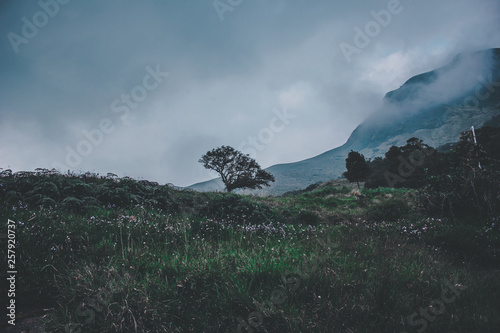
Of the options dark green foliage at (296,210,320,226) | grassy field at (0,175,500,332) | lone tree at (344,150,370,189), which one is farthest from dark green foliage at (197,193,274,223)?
lone tree at (344,150,370,189)

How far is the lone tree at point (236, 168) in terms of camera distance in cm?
3675

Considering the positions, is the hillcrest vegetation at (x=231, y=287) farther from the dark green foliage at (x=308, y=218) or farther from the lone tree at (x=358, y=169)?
the lone tree at (x=358, y=169)

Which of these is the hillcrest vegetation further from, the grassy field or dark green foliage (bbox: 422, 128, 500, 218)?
dark green foliage (bbox: 422, 128, 500, 218)

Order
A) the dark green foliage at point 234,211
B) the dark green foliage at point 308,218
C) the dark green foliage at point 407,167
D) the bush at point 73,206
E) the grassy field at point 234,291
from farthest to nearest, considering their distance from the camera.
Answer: the dark green foliage at point 407,167 → the dark green foliage at point 308,218 → the dark green foliage at point 234,211 → the bush at point 73,206 → the grassy field at point 234,291

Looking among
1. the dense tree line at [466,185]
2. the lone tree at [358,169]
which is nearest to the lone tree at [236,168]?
the lone tree at [358,169]

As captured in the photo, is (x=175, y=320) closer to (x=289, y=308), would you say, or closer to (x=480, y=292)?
(x=289, y=308)

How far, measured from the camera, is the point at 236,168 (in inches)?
1503

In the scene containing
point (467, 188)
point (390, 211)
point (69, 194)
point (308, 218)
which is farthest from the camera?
point (308, 218)

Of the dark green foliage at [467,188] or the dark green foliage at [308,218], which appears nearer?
the dark green foliage at [467,188]

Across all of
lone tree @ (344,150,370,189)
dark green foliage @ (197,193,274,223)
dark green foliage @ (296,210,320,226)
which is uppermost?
lone tree @ (344,150,370,189)

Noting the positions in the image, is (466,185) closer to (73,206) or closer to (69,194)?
(73,206)

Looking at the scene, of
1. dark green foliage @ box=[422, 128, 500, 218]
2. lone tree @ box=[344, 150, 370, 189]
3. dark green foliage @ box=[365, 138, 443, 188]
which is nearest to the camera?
dark green foliage @ box=[422, 128, 500, 218]

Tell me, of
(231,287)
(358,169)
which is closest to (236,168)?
(358,169)

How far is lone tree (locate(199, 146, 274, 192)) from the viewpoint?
3675 centimetres
